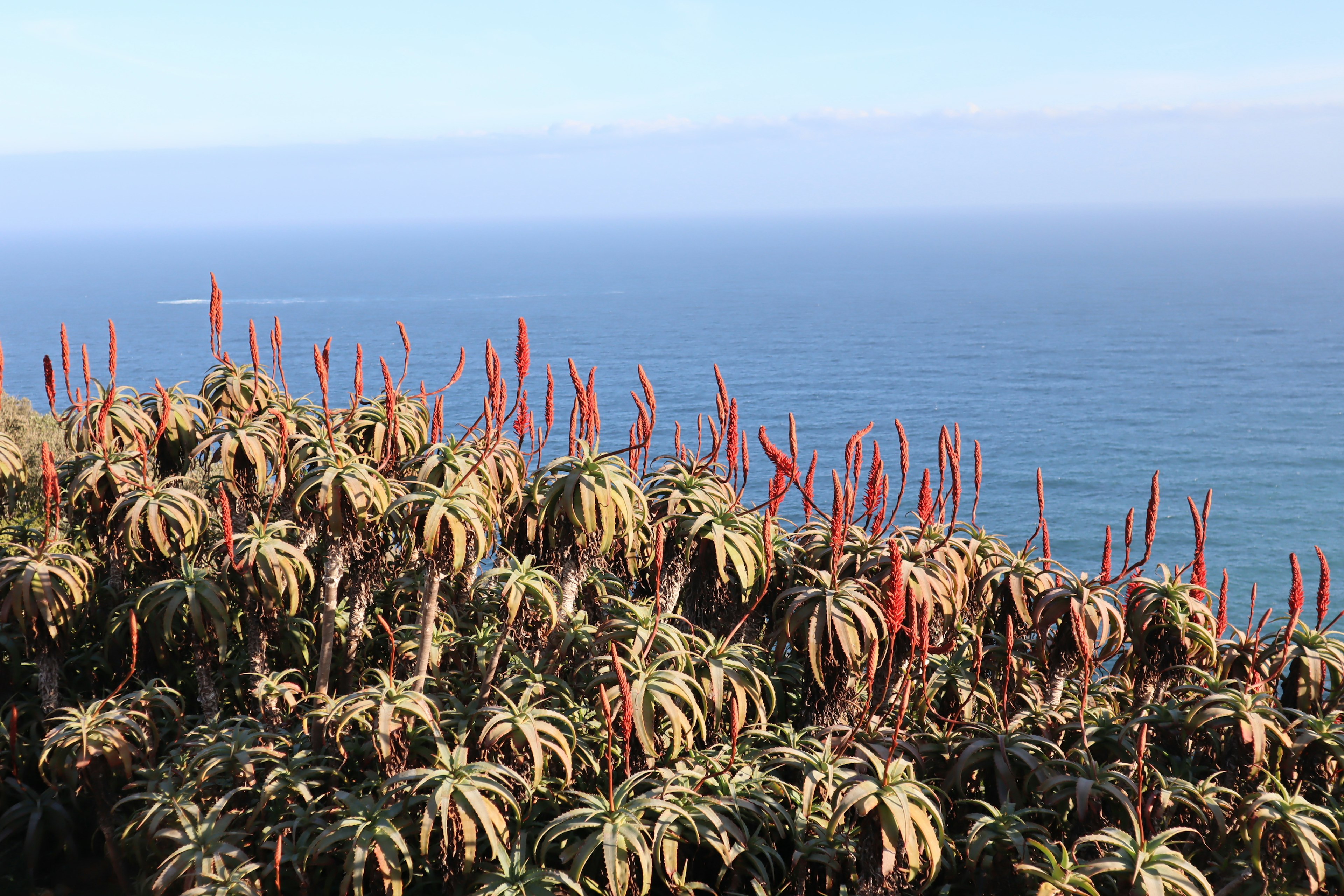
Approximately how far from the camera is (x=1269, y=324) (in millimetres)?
156375

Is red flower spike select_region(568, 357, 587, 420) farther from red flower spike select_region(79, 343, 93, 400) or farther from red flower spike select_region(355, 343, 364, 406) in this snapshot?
red flower spike select_region(79, 343, 93, 400)

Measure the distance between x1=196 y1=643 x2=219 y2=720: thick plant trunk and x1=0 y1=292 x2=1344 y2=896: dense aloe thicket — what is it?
0.12 ft

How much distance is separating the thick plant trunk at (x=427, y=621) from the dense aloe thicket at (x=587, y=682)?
0.15ft

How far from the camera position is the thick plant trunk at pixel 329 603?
808cm

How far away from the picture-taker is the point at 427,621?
7824 mm

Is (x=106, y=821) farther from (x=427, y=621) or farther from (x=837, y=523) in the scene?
(x=837, y=523)

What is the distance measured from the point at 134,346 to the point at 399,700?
142711mm

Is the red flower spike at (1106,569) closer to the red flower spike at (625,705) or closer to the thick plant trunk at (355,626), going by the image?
the red flower spike at (625,705)

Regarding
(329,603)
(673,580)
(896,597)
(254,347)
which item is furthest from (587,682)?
(254,347)

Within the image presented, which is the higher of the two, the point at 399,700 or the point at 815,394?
the point at 399,700

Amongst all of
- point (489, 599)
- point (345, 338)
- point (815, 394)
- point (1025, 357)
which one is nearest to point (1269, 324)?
point (1025, 357)

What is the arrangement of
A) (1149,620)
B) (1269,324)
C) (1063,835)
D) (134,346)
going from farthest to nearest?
(1269,324), (134,346), (1149,620), (1063,835)

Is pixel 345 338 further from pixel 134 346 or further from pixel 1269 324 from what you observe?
pixel 1269 324

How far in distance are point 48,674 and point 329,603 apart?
2.69m
